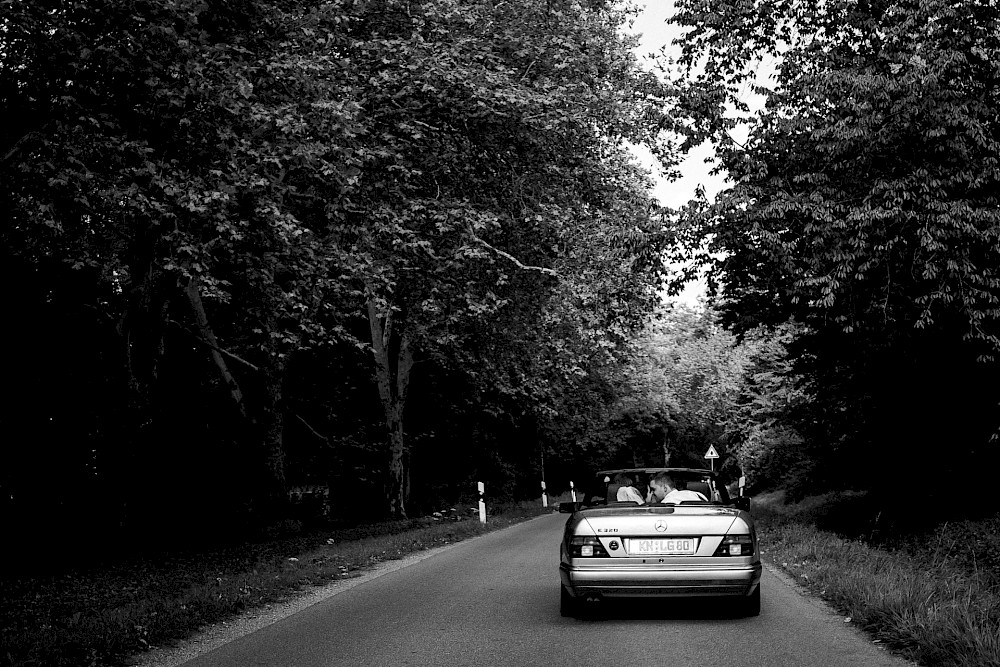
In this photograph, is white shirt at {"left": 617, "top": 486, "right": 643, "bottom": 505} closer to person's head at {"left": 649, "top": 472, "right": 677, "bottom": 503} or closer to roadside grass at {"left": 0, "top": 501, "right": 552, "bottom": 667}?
person's head at {"left": 649, "top": 472, "right": 677, "bottom": 503}

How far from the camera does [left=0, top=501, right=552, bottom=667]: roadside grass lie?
7.35 m

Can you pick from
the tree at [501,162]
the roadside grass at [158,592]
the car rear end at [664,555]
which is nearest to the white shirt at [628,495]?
the car rear end at [664,555]

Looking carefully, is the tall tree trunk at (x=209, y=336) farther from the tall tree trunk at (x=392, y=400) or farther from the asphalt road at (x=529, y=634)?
the asphalt road at (x=529, y=634)

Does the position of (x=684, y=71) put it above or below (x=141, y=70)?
above

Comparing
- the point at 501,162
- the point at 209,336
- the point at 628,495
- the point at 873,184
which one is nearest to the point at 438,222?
the point at 501,162

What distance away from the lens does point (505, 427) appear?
4194 cm

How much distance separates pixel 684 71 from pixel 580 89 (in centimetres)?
435

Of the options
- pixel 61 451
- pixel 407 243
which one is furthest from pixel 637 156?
pixel 61 451

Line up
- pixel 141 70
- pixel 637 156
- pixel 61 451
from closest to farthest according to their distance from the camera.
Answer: pixel 141 70
pixel 61 451
pixel 637 156

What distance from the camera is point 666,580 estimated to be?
8.30m

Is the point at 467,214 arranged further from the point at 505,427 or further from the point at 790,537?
the point at 505,427

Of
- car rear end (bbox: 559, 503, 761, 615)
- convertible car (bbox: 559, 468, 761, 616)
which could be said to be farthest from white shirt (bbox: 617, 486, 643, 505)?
car rear end (bbox: 559, 503, 761, 615)

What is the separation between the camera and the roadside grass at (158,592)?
7352 millimetres

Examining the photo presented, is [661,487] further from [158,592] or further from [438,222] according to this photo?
[438,222]
